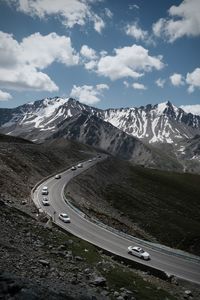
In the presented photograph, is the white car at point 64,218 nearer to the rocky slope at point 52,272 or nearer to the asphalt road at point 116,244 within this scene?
the asphalt road at point 116,244

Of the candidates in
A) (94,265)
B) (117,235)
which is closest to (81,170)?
(117,235)

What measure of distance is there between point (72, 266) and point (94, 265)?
4621 mm

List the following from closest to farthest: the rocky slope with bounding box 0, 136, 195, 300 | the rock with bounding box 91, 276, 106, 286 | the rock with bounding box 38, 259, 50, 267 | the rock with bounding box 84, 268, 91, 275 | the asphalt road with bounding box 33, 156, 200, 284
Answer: the rocky slope with bounding box 0, 136, 195, 300 < the rock with bounding box 91, 276, 106, 286 < the rock with bounding box 38, 259, 50, 267 < the rock with bounding box 84, 268, 91, 275 < the asphalt road with bounding box 33, 156, 200, 284

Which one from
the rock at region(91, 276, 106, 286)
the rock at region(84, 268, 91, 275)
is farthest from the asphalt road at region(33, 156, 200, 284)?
the rock at region(91, 276, 106, 286)

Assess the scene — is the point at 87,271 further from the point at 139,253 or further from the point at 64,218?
the point at 64,218

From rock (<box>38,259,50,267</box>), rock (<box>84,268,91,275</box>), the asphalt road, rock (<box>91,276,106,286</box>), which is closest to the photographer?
rock (<box>91,276,106,286</box>)

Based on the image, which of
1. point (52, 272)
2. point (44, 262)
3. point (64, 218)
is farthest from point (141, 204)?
point (52, 272)

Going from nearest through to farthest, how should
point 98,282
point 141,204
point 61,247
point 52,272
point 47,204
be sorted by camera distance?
point 52,272 < point 98,282 < point 61,247 < point 47,204 < point 141,204

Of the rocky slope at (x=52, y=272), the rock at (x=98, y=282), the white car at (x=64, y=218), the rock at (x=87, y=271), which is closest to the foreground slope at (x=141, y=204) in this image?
the white car at (x=64, y=218)

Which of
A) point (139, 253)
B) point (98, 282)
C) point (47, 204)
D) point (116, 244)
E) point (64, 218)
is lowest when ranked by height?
point (116, 244)

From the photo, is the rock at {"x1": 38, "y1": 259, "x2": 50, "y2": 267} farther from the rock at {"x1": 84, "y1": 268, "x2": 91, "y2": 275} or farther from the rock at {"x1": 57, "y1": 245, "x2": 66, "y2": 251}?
the rock at {"x1": 57, "y1": 245, "x2": 66, "y2": 251}

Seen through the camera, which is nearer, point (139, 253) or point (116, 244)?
point (139, 253)

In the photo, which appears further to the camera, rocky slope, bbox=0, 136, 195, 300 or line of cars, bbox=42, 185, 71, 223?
line of cars, bbox=42, 185, 71, 223

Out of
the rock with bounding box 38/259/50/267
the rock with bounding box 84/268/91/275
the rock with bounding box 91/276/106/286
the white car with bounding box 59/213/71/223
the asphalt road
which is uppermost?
the rock with bounding box 38/259/50/267
